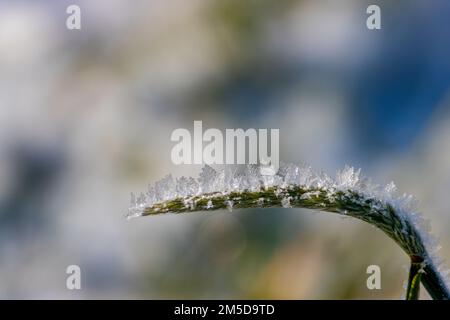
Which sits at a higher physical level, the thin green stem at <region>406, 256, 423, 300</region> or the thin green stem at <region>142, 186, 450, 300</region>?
the thin green stem at <region>142, 186, 450, 300</region>

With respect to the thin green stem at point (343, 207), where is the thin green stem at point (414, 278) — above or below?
below

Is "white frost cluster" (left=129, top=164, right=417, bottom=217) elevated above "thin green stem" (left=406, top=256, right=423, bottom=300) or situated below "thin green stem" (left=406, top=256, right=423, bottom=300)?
above

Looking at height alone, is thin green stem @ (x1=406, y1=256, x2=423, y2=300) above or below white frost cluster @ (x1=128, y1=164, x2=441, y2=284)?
below

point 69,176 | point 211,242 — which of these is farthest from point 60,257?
point 211,242
